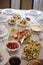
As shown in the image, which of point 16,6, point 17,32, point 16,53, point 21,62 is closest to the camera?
point 21,62

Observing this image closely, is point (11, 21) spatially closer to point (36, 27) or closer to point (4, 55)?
point (36, 27)

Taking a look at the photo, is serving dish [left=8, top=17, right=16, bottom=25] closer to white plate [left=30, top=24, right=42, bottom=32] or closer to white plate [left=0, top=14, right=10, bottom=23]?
white plate [left=0, top=14, right=10, bottom=23]

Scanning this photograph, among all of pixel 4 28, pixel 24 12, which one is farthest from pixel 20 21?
pixel 24 12

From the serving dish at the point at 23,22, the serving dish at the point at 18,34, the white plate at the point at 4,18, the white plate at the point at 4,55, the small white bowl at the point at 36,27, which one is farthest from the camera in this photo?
the white plate at the point at 4,18

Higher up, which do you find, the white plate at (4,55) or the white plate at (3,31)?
the white plate at (3,31)

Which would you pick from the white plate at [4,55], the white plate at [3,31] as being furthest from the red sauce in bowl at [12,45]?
the white plate at [3,31]

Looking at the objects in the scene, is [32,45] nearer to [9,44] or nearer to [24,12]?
[9,44]

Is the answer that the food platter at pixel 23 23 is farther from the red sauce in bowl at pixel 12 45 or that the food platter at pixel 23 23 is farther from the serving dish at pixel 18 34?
the red sauce in bowl at pixel 12 45

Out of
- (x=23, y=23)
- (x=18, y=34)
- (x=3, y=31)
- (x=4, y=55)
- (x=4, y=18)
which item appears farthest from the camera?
(x=4, y=18)

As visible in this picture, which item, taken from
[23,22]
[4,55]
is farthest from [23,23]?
[4,55]

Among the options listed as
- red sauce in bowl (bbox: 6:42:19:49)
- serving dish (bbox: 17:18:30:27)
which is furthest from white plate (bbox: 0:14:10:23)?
red sauce in bowl (bbox: 6:42:19:49)

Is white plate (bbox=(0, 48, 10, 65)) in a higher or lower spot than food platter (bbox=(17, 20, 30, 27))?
lower
